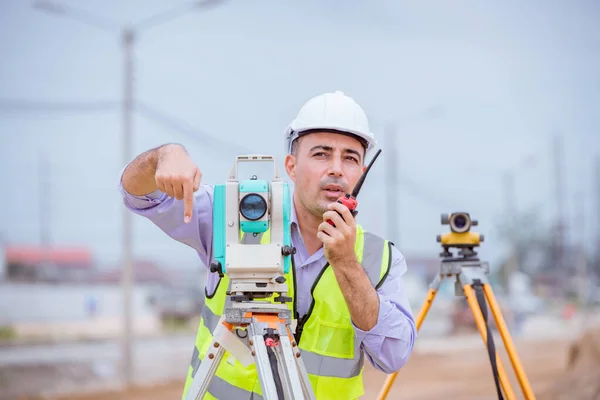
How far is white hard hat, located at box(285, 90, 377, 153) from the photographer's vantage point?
302 centimetres

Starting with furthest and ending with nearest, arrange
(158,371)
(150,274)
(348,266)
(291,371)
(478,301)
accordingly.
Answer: (150,274) < (158,371) < (478,301) < (348,266) < (291,371)

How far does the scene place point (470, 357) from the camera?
18.9 m

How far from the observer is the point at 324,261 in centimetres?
299

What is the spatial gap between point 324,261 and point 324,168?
0.34 m

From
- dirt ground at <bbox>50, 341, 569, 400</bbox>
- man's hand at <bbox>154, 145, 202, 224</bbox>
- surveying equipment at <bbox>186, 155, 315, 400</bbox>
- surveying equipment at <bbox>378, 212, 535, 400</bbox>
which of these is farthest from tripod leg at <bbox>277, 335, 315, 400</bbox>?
dirt ground at <bbox>50, 341, 569, 400</bbox>

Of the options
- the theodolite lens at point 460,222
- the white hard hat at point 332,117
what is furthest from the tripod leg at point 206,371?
the theodolite lens at point 460,222

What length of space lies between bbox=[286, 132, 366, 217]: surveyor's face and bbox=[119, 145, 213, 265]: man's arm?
0.34m

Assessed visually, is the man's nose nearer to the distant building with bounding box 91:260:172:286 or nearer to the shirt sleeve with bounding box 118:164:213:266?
the shirt sleeve with bounding box 118:164:213:266

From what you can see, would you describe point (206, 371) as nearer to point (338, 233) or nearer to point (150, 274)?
point (338, 233)

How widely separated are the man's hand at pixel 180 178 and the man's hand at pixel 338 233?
1.38 feet

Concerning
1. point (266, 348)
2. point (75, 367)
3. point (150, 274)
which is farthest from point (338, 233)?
point (150, 274)

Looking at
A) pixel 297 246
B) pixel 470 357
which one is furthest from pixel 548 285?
pixel 297 246

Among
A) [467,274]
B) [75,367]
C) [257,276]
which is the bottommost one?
[75,367]

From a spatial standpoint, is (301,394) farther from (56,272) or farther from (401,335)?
(56,272)
